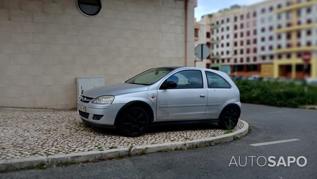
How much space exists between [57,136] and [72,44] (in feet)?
14.8

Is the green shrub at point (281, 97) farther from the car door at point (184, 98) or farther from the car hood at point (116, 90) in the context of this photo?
the car hood at point (116, 90)

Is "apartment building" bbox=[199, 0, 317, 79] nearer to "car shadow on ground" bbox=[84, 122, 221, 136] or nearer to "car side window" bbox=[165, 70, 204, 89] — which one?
"car side window" bbox=[165, 70, 204, 89]

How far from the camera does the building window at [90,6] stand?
10367 millimetres

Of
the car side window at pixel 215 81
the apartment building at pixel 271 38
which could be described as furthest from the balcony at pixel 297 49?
the car side window at pixel 215 81

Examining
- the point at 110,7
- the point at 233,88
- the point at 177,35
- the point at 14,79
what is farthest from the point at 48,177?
the point at 177,35

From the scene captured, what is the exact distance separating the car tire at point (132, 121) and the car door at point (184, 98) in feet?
1.27

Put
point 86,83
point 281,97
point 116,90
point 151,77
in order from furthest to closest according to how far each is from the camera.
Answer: point 281,97 → point 86,83 → point 151,77 → point 116,90

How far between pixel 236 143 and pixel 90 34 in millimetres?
5979

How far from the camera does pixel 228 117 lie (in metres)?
8.09

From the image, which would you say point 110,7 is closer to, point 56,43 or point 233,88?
point 56,43

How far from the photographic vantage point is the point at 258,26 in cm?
486

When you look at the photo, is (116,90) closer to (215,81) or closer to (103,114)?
(103,114)

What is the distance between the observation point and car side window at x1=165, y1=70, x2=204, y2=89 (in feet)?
24.5

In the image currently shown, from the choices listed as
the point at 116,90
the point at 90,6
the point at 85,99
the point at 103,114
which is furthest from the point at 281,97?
the point at 103,114
